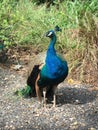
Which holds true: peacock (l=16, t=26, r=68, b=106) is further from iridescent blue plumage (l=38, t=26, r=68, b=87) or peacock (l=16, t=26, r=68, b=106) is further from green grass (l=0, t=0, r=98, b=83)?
green grass (l=0, t=0, r=98, b=83)

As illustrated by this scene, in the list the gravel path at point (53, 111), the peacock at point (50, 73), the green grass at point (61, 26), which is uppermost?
the green grass at point (61, 26)

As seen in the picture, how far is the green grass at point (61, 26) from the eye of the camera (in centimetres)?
811

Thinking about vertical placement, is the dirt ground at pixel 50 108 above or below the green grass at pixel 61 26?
below

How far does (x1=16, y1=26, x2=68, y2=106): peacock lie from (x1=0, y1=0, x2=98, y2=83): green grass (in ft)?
4.26

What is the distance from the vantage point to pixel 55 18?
950cm

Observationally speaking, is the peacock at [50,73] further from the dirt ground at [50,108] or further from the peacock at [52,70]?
the dirt ground at [50,108]

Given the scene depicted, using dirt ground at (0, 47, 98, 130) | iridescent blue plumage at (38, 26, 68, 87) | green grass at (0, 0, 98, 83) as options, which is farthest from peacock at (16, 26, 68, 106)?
green grass at (0, 0, 98, 83)

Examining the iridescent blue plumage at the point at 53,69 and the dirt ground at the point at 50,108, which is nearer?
the dirt ground at the point at 50,108

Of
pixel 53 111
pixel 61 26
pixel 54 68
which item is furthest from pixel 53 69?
pixel 61 26

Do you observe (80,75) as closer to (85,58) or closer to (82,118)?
(85,58)

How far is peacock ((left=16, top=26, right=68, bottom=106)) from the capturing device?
6.44 meters

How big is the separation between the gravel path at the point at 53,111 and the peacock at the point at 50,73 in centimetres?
26

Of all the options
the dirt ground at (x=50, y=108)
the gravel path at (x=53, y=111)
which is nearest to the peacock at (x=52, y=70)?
the dirt ground at (x=50, y=108)

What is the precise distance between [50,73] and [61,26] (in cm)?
285
